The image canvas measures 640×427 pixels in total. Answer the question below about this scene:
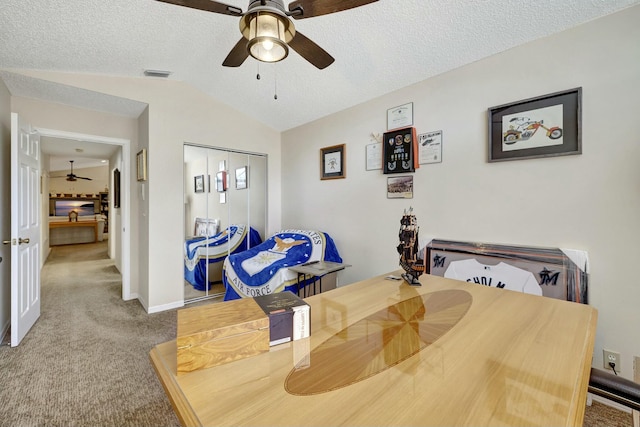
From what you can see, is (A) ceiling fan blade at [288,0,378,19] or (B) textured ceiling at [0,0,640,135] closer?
(A) ceiling fan blade at [288,0,378,19]

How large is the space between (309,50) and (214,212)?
2665 millimetres

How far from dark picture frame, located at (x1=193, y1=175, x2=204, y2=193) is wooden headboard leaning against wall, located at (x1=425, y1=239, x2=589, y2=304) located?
3123mm

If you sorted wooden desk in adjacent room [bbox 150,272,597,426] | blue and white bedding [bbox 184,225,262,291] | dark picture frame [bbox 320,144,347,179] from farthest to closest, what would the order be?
blue and white bedding [bbox 184,225,262,291] < dark picture frame [bbox 320,144,347,179] < wooden desk in adjacent room [bbox 150,272,597,426]

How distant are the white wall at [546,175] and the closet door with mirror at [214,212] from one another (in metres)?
1.83

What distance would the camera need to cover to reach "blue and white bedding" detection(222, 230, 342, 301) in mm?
2934

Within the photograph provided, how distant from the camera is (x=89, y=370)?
212cm

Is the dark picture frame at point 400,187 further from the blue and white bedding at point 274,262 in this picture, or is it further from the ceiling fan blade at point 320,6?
the ceiling fan blade at point 320,6

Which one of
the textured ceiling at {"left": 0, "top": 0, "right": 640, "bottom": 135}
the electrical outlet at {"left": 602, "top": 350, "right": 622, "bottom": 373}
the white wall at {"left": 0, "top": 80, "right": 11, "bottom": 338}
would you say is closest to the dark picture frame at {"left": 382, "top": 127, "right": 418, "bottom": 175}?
the textured ceiling at {"left": 0, "top": 0, "right": 640, "bottom": 135}

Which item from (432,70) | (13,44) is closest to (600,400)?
(432,70)

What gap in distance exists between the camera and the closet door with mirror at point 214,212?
11.9 feet

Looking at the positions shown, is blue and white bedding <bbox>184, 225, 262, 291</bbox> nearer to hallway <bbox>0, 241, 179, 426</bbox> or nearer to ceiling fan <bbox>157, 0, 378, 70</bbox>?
hallway <bbox>0, 241, 179, 426</bbox>

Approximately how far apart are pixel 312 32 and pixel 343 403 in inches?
98.4

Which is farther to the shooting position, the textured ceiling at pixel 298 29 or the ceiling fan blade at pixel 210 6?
the textured ceiling at pixel 298 29

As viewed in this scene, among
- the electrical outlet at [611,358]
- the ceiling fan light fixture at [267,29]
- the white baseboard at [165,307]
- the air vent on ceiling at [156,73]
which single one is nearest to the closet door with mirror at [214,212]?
the white baseboard at [165,307]
